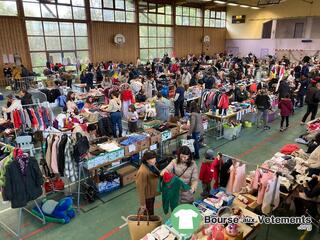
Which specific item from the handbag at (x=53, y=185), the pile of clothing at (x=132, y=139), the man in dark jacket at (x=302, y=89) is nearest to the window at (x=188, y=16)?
the man in dark jacket at (x=302, y=89)

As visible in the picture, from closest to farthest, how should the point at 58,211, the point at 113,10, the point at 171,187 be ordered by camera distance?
1. the point at 171,187
2. the point at 58,211
3. the point at 113,10

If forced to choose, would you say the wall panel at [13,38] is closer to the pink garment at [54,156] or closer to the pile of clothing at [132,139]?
the pile of clothing at [132,139]

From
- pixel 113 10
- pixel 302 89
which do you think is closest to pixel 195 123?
pixel 302 89

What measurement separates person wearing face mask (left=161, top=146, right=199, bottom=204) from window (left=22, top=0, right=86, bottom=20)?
54.3ft

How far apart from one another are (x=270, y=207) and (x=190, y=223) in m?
1.43

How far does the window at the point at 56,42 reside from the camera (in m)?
17.1

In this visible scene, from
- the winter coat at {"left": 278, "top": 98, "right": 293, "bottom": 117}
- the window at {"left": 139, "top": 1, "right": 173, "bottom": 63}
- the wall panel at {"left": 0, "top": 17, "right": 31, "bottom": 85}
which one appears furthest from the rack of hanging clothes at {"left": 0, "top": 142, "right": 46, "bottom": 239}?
the window at {"left": 139, "top": 1, "right": 173, "bottom": 63}

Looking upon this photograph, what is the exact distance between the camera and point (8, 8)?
15742 millimetres

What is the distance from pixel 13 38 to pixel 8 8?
170 centimetres

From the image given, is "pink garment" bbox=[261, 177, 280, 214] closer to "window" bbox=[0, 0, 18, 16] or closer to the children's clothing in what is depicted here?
the children's clothing

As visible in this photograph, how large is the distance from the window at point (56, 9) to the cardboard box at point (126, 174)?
48.1 feet

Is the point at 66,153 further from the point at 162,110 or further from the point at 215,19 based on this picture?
the point at 215,19

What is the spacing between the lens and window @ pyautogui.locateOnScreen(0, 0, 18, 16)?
15.6m

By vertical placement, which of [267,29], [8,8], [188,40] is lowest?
[188,40]
